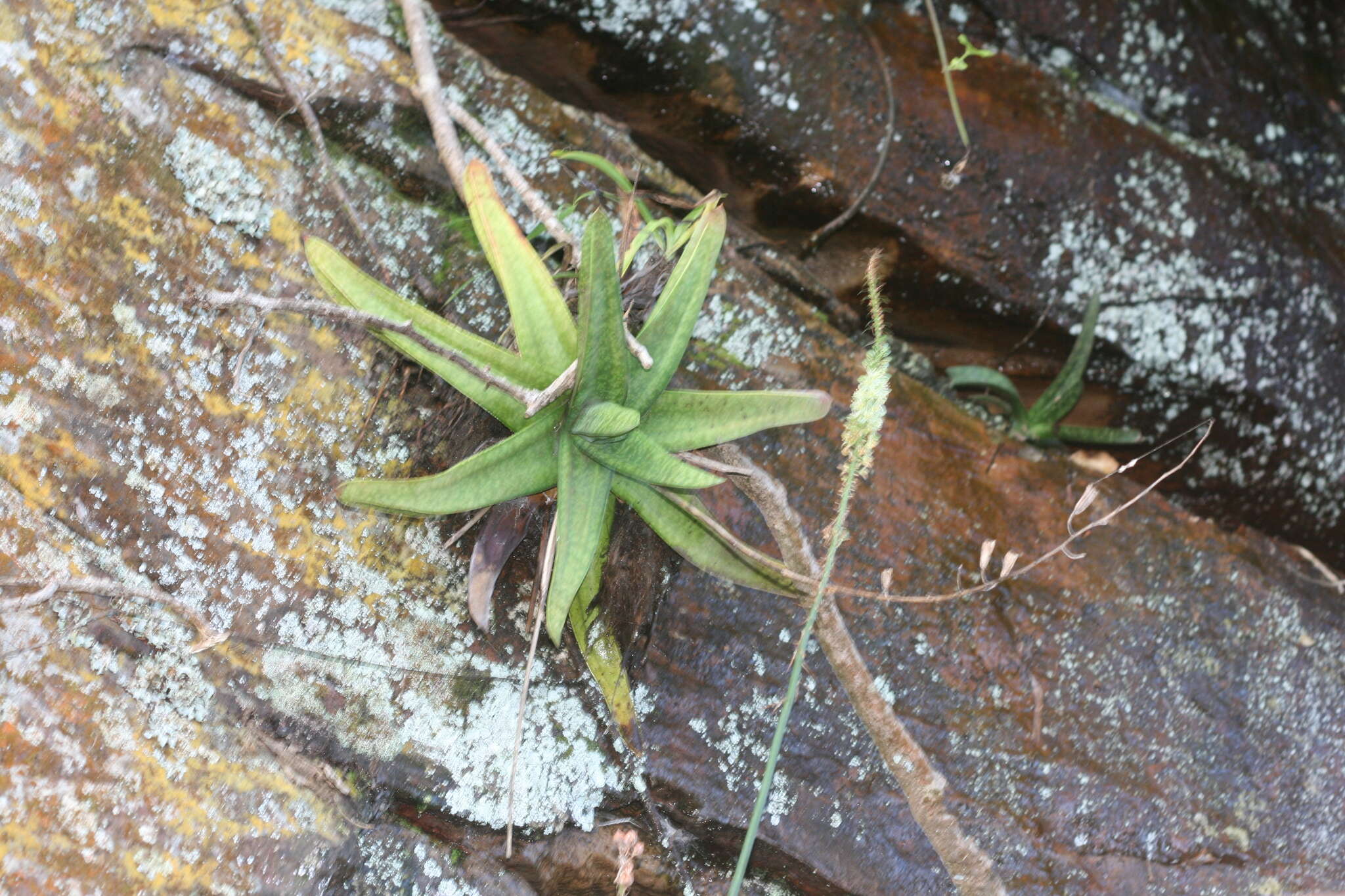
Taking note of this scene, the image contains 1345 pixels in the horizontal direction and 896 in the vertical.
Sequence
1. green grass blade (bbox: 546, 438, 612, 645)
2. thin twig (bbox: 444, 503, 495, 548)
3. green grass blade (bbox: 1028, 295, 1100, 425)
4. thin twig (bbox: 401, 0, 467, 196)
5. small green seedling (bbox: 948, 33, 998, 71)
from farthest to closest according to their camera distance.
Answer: green grass blade (bbox: 1028, 295, 1100, 425), small green seedling (bbox: 948, 33, 998, 71), thin twig (bbox: 401, 0, 467, 196), thin twig (bbox: 444, 503, 495, 548), green grass blade (bbox: 546, 438, 612, 645)

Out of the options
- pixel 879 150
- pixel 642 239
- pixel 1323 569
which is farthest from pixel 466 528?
pixel 1323 569

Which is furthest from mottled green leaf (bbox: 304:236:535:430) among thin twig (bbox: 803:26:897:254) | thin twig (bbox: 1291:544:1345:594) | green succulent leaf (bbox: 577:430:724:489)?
thin twig (bbox: 1291:544:1345:594)

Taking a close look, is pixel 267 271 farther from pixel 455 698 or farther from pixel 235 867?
pixel 235 867

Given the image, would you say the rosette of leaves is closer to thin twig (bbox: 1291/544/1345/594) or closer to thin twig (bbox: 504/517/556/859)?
thin twig (bbox: 504/517/556/859)

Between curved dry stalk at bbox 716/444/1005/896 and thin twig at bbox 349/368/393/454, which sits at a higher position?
thin twig at bbox 349/368/393/454

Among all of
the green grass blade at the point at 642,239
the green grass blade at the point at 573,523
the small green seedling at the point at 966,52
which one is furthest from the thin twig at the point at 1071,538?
the small green seedling at the point at 966,52

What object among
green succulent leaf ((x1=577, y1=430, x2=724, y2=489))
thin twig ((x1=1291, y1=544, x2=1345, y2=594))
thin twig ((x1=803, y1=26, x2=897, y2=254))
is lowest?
green succulent leaf ((x1=577, y1=430, x2=724, y2=489))

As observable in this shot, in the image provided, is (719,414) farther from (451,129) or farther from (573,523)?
(451,129)
